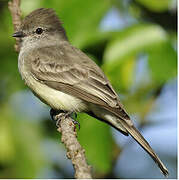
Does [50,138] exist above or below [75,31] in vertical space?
below

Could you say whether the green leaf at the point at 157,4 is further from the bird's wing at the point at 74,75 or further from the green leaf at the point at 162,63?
the bird's wing at the point at 74,75

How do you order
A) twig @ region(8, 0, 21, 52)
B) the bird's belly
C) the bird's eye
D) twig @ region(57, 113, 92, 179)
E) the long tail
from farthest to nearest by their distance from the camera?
the bird's eye
the bird's belly
twig @ region(8, 0, 21, 52)
the long tail
twig @ region(57, 113, 92, 179)

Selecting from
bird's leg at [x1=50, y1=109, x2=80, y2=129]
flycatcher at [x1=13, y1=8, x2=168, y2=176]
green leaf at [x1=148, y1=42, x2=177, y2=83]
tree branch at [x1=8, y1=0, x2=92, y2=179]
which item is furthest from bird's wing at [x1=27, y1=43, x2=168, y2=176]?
green leaf at [x1=148, y1=42, x2=177, y2=83]

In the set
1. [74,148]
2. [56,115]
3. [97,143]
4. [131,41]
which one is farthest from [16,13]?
[74,148]

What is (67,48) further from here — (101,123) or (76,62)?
(101,123)

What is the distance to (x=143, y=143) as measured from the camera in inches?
140

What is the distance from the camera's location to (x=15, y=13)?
404 centimetres

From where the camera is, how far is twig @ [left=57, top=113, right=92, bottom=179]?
2.16 metres

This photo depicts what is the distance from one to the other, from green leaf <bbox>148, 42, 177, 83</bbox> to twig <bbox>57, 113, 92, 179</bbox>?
0.71m

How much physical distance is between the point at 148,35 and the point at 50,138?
1286mm

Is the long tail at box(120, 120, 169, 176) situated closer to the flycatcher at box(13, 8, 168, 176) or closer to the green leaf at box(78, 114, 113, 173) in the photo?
the flycatcher at box(13, 8, 168, 176)

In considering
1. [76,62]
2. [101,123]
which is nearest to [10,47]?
[76,62]

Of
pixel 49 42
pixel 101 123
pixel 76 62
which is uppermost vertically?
pixel 49 42

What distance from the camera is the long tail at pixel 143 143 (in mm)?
3471
